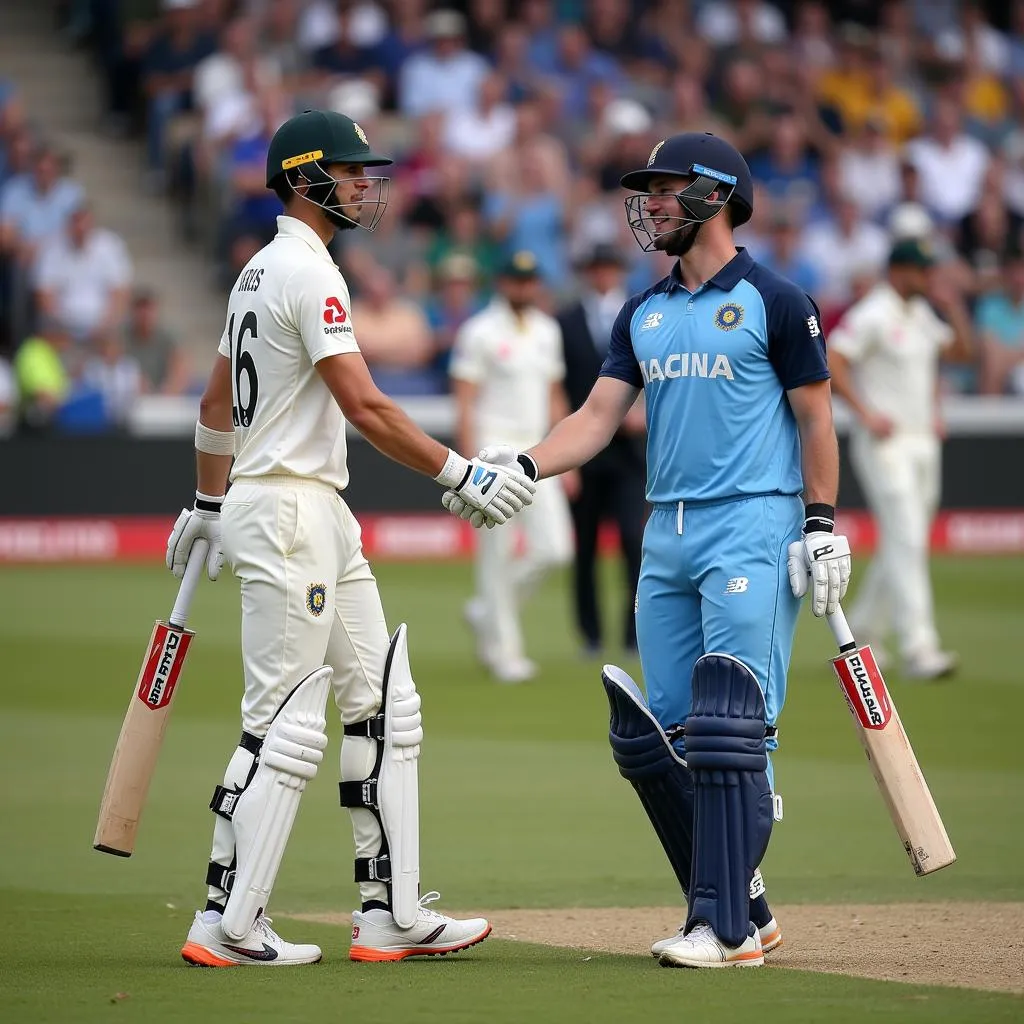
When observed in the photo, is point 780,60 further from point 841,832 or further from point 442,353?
point 841,832

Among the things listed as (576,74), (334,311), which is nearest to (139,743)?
(334,311)

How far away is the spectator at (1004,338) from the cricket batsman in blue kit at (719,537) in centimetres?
1566

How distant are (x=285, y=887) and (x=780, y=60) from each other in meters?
19.3

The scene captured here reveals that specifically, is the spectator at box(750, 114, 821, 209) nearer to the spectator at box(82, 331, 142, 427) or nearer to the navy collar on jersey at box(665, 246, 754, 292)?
the spectator at box(82, 331, 142, 427)

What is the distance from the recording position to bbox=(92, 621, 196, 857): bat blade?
5.89 metres

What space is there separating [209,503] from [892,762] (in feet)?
7.25

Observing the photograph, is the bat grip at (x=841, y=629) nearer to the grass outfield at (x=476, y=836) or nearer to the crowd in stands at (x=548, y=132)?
the grass outfield at (x=476, y=836)

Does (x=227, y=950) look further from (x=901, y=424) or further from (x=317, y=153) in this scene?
(x=901, y=424)

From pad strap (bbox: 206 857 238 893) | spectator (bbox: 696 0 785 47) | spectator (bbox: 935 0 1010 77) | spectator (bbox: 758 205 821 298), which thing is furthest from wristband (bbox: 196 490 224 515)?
spectator (bbox: 935 0 1010 77)

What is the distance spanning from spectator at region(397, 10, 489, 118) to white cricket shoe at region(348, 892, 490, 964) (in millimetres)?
17539

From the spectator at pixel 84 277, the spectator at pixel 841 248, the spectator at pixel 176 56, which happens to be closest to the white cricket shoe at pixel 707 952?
the spectator at pixel 84 277

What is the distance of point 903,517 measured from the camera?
39.8ft

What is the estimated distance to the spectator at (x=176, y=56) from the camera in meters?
22.4

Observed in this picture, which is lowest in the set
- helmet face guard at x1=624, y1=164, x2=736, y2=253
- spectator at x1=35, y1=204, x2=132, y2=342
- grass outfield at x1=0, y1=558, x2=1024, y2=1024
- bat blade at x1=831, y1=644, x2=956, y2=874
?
grass outfield at x1=0, y1=558, x2=1024, y2=1024
